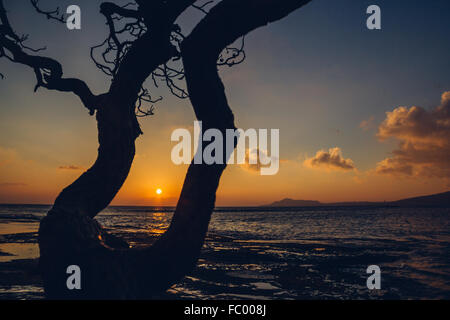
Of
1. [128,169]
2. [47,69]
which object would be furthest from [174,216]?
[47,69]

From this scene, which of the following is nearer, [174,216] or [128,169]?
[174,216]

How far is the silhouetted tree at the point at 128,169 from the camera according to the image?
331cm

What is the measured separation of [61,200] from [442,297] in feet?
23.8

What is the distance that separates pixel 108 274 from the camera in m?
3.68

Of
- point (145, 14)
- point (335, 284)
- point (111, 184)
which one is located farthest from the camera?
point (335, 284)

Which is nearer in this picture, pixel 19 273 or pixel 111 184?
pixel 111 184

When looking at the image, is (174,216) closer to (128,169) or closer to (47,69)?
(128,169)

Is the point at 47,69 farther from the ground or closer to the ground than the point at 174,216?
farther from the ground

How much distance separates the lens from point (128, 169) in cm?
486
